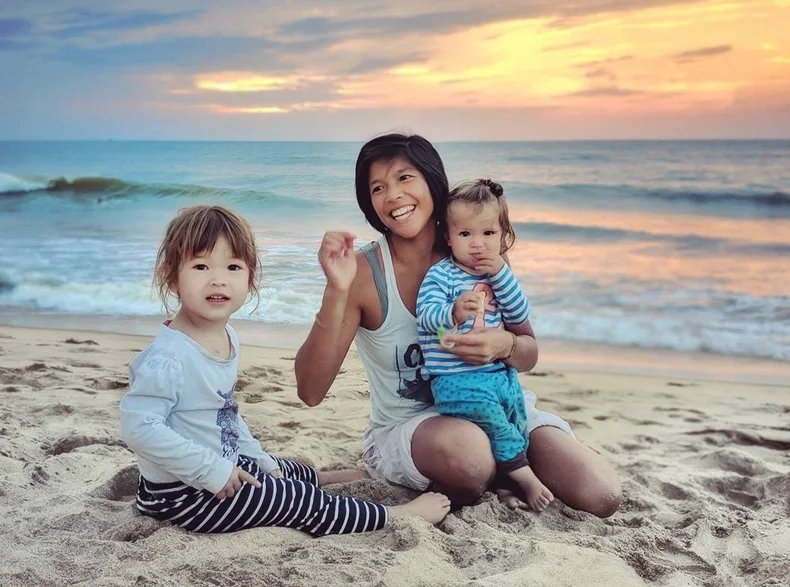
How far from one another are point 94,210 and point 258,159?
3473mm

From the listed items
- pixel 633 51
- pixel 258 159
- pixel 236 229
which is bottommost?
pixel 236 229

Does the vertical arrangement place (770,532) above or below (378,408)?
below

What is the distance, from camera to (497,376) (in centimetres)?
285

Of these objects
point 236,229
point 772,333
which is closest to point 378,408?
point 236,229

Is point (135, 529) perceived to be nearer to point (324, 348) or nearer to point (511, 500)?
point (324, 348)

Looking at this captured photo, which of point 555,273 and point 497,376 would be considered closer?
point 497,376

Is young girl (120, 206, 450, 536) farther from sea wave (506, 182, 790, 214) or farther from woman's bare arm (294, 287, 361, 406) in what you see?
sea wave (506, 182, 790, 214)

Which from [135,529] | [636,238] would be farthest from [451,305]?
[636,238]

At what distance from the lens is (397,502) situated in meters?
2.99

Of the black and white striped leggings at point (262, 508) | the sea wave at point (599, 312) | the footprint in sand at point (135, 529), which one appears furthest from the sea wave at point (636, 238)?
the footprint in sand at point (135, 529)

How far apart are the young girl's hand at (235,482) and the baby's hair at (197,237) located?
55 centimetres

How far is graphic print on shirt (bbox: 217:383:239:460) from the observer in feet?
8.35

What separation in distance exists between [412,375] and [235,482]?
0.83 m

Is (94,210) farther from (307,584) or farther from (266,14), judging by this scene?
(307,584)
